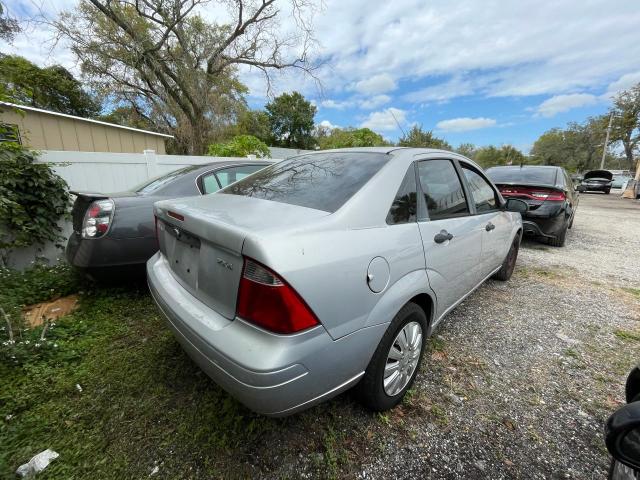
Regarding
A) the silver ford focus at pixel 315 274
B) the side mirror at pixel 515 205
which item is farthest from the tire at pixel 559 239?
the silver ford focus at pixel 315 274

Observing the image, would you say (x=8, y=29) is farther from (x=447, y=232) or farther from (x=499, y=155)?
(x=499, y=155)

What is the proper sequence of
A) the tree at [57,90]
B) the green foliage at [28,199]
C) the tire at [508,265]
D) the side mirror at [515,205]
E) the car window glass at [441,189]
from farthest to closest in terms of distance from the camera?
the tree at [57,90], the tire at [508,265], the side mirror at [515,205], the green foliage at [28,199], the car window glass at [441,189]

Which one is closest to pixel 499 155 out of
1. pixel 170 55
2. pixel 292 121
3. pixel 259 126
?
pixel 292 121

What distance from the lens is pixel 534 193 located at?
17.2 feet

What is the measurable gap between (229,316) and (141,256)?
2.05 meters

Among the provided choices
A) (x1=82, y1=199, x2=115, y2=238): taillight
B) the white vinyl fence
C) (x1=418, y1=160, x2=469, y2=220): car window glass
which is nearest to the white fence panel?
the white vinyl fence

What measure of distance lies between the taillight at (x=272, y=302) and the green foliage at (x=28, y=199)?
342 centimetres

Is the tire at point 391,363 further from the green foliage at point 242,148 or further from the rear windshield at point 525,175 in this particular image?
the green foliage at point 242,148

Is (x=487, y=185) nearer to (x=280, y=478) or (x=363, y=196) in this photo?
(x=363, y=196)

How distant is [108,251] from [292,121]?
35212 mm

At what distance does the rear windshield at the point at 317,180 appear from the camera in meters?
1.73

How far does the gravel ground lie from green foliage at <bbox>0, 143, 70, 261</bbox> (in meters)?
3.75

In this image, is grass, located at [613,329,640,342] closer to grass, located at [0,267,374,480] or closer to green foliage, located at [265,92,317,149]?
grass, located at [0,267,374,480]

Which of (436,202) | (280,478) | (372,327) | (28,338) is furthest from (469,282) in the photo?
(28,338)
